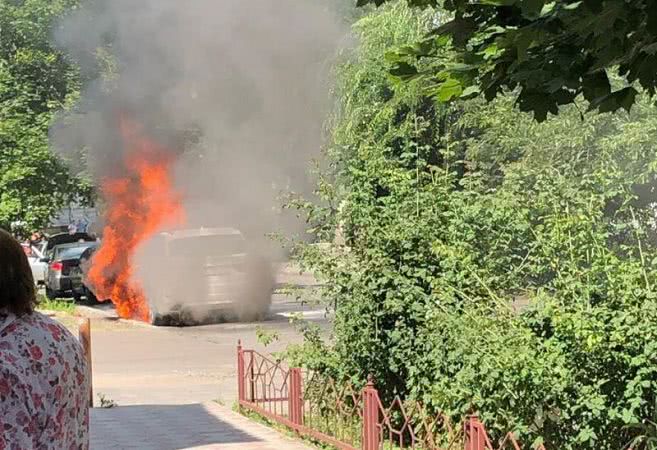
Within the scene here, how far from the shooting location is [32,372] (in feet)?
11.0

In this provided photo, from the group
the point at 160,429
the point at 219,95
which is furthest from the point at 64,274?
the point at 160,429

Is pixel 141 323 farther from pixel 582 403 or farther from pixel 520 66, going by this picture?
pixel 520 66

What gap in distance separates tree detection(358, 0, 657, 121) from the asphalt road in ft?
14.9

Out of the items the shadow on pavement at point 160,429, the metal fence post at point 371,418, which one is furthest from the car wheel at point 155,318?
the metal fence post at point 371,418

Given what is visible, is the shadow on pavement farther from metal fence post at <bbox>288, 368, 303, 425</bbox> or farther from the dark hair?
the dark hair

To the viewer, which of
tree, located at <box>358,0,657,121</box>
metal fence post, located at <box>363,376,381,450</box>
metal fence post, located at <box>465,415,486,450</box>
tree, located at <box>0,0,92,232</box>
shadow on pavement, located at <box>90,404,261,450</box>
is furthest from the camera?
tree, located at <box>0,0,92,232</box>

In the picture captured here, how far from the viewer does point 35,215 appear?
21.8 m

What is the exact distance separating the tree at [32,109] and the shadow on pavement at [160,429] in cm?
1100

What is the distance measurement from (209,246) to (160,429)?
8.93m

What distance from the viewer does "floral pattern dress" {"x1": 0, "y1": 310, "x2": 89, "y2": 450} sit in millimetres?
3297

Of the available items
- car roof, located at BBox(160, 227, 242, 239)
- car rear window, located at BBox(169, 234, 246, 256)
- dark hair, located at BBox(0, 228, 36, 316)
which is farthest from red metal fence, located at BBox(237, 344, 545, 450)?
car roof, located at BBox(160, 227, 242, 239)

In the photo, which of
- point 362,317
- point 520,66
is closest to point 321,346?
point 362,317

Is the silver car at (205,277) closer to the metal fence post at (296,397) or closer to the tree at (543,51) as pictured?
the metal fence post at (296,397)

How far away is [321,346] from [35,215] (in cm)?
1405
